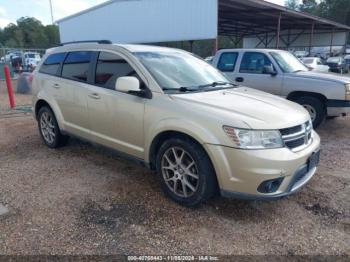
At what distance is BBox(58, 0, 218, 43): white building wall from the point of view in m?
16.8

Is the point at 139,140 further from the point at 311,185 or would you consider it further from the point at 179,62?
the point at 311,185

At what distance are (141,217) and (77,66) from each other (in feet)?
8.68

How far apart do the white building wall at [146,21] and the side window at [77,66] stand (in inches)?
484

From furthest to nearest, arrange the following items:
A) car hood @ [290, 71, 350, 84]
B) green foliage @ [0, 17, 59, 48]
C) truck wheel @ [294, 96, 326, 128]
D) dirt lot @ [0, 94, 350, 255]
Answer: green foliage @ [0, 17, 59, 48] < truck wheel @ [294, 96, 326, 128] < car hood @ [290, 71, 350, 84] < dirt lot @ [0, 94, 350, 255]

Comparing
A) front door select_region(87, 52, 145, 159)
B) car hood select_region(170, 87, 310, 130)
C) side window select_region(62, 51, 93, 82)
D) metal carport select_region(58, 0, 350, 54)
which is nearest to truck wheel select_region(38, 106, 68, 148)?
side window select_region(62, 51, 93, 82)

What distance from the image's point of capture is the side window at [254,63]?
7320 millimetres

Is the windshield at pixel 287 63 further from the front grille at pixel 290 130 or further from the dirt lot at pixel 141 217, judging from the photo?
the front grille at pixel 290 130

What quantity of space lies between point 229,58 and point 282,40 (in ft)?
107

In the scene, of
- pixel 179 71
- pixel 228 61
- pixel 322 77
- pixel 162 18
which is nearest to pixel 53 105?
pixel 179 71

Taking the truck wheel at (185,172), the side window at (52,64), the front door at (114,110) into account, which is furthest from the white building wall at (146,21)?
the truck wheel at (185,172)

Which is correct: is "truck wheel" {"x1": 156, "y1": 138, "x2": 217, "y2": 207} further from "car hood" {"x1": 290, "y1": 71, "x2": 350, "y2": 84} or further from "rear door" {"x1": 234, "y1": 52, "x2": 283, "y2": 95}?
"car hood" {"x1": 290, "y1": 71, "x2": 350, "y2": 84}

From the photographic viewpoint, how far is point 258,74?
735 centimetres

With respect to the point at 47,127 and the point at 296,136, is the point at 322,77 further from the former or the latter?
the point at 47,127

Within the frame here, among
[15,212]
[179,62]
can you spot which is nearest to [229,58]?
[179,62]
